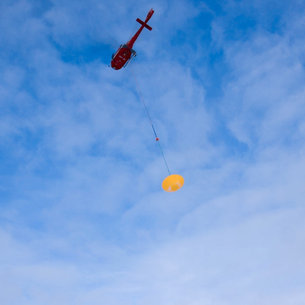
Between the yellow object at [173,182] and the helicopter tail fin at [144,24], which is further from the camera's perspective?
the helicopter tail fin at [144,24]

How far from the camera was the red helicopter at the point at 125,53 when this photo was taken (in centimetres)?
2019

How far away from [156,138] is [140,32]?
11396 mm

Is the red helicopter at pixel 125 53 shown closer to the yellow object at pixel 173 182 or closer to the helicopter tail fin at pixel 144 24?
the helicopter tail fin at pixel 144 24

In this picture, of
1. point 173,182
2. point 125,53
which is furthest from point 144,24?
point 173,182

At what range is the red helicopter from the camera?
20.2 metres

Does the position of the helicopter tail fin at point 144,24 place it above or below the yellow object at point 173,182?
above

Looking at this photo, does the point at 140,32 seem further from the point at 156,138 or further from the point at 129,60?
the point at 156,138

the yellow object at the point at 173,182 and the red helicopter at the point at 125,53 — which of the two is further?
the red helicopter at the point at 125,53

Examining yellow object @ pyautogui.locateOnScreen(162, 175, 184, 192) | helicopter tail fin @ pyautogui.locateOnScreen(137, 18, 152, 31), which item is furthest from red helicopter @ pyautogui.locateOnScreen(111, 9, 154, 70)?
yellow object @ pyautogui.locateOnScreen(162, 175, 184, 192)

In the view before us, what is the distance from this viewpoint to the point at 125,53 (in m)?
20.2

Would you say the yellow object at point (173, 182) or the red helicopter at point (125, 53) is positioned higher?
the red helicopter at point (125, 53)

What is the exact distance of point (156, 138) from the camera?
14.6 meters

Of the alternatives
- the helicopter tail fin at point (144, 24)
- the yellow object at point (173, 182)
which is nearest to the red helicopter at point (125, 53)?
the helicopter tail fin at point (144, 24)

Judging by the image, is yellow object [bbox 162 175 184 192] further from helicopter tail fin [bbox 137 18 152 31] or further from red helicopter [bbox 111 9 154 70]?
helicopter tail fin [bbox 137 18 152 31]
